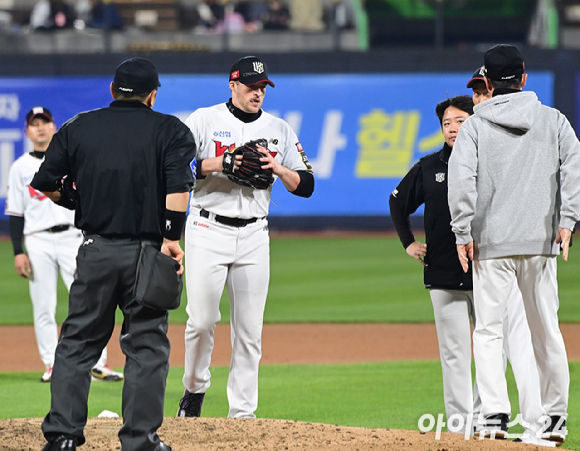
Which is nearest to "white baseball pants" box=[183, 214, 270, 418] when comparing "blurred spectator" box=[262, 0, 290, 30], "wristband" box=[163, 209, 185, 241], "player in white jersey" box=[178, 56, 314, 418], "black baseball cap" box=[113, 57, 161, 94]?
"player in white jersey" box=[178, 56, 314, 418]

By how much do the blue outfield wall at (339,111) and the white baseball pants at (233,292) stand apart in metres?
Result: 13.3

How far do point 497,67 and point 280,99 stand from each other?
14.5 meters

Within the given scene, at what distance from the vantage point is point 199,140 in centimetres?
506

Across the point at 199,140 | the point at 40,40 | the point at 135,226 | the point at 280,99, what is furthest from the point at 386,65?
the point at 135,226

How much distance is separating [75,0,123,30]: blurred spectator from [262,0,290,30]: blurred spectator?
3629 millimetres

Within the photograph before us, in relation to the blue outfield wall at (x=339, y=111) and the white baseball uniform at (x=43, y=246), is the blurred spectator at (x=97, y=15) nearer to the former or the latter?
the blue outfield wall at (x=339, y=111)

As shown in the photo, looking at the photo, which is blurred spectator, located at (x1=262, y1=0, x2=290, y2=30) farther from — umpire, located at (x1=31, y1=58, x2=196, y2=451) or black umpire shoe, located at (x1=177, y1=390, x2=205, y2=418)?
umpire, located at (x1=31, y1=58, x2=196, y2=451)

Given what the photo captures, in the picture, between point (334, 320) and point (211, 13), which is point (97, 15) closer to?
point (211, 13)

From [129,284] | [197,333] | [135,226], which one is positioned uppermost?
[135,226]

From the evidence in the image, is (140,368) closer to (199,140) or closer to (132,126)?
(132,126)

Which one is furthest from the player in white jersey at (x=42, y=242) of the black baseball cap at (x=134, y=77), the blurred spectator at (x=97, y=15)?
the blurred spectator at (x=97, y=15)

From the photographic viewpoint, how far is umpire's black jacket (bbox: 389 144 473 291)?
469cm

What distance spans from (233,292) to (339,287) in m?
7.74

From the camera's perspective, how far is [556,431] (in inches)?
173
